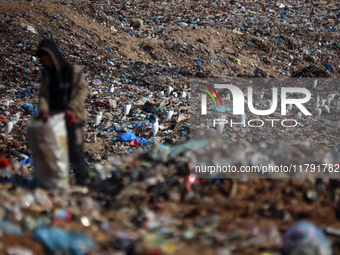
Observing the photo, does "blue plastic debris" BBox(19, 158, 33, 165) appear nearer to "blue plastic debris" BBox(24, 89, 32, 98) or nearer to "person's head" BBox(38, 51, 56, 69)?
"person's head" BBox(38, 51, 56, 69)

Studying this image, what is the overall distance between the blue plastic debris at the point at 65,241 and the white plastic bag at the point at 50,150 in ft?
2.47

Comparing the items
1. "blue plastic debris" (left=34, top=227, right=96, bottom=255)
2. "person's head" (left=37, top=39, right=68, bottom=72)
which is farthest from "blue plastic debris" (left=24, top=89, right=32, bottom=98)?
"blue plastic debris" (left=34, top=227, right=96, bottom=255)

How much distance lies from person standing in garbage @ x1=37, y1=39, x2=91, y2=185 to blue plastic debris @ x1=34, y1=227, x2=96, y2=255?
3.62 feet

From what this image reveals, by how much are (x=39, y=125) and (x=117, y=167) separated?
85 cm

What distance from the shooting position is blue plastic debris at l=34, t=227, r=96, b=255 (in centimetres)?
209

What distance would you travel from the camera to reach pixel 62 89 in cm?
310

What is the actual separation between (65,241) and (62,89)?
1444 mm

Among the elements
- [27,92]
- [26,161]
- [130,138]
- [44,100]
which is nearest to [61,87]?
[44,100]

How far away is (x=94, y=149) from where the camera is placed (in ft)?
17.1

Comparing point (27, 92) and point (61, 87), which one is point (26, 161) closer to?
point (61, 87)

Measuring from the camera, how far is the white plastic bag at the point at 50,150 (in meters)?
2.84

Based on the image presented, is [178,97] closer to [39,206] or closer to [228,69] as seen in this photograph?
[228,69]

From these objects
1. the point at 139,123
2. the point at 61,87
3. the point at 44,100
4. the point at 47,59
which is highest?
the point at 47,59

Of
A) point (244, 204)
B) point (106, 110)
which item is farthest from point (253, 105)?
point (244, 204)
